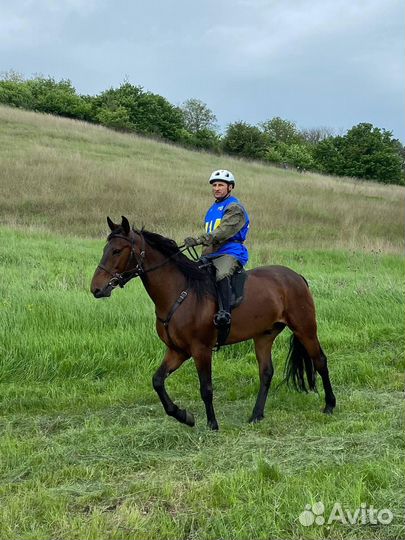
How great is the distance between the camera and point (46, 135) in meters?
37.4

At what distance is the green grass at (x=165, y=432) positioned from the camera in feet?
11.4

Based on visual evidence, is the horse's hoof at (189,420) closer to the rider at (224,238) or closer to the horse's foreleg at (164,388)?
the horse's foreleg at (164,388)

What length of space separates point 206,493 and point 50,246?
11504 mm

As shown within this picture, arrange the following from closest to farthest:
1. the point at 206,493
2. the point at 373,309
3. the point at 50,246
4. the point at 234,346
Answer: the point at 206,493 < the point at 234,346 < the point at 373,309 < the point at 50,246

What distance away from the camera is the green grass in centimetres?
346

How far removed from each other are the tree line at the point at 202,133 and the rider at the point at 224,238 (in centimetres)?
4649

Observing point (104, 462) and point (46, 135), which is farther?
point (46, 135)

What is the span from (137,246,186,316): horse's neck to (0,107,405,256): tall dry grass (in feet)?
34.9

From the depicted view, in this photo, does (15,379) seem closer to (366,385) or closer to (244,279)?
(244,279)

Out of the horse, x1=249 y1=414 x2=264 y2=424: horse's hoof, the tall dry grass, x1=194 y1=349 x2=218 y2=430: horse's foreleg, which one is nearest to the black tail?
the horse

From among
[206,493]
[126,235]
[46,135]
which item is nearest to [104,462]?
[206,493]

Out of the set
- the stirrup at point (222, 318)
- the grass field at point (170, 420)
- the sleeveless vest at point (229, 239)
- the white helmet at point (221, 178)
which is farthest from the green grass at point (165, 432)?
the white helmet at point (221, 178)

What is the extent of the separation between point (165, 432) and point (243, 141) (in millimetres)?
56436

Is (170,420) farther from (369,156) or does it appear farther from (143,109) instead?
(143,109)
